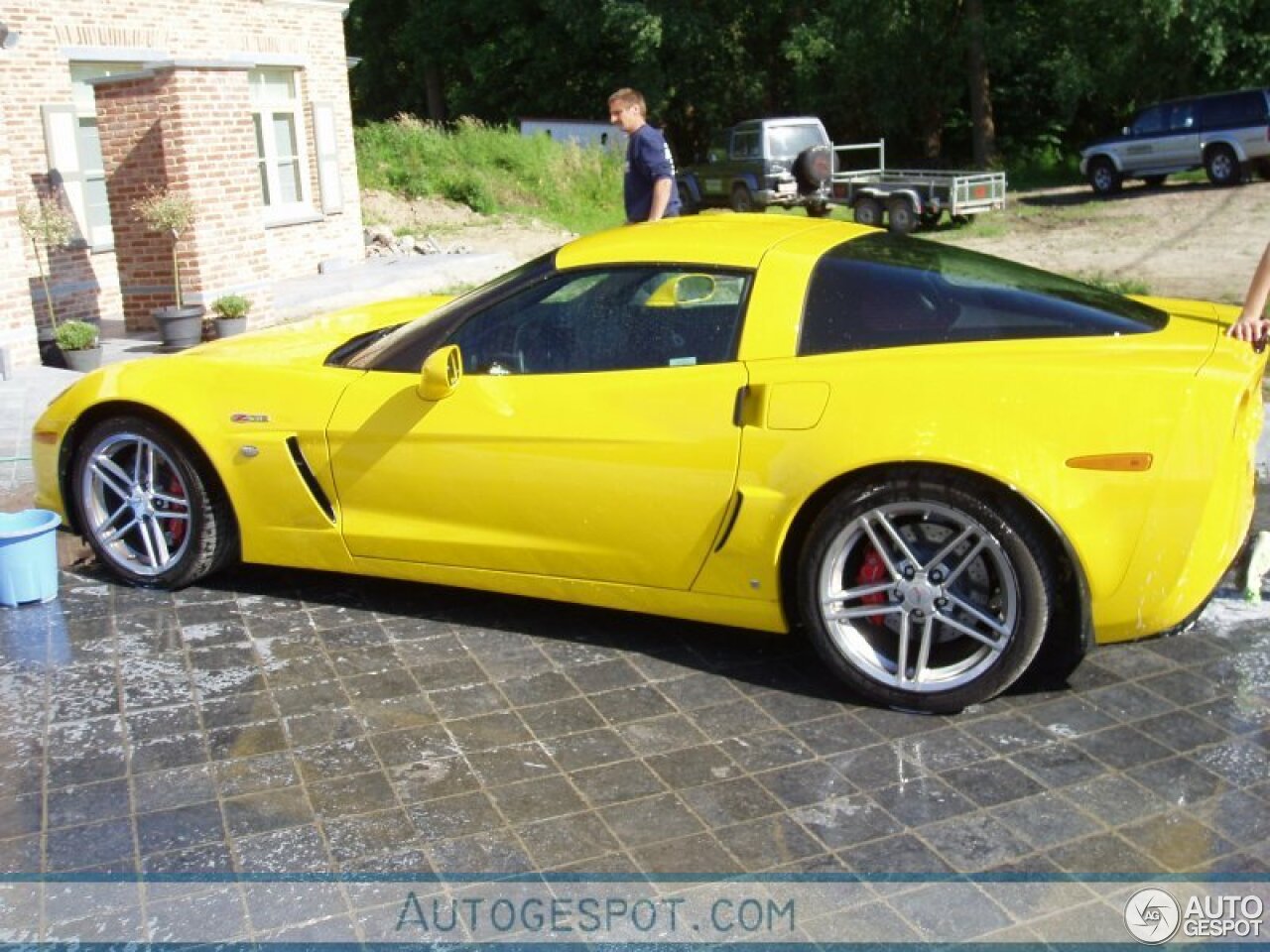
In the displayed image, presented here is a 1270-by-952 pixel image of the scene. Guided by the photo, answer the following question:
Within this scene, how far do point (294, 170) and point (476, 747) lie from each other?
1491 cm

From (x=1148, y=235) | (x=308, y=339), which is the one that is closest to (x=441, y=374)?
(x=308, y=339)

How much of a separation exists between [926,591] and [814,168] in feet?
69.0

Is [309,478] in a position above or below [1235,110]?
below

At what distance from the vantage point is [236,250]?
40.5 ft

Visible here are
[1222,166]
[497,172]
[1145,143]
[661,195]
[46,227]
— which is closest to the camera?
[661,195]

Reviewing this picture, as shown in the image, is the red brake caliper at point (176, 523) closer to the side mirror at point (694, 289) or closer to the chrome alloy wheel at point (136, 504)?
the chrome alloy wheel at point (136, 504)

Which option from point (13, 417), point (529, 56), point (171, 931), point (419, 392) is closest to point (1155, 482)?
point (419, 392)

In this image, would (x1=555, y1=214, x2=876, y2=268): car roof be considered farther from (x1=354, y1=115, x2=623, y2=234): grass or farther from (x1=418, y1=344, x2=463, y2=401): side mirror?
(x1=354, y1=115, x2=623, y2=234): grass

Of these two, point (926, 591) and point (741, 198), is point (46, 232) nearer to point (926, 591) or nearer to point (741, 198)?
point (926, 591)

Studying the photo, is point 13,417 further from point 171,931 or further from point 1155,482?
point 1155,482

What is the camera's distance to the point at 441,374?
14.7 feet

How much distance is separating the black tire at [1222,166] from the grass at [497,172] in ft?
36.7

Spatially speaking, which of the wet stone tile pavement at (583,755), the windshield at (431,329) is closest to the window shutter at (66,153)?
the wet stone tile pavement at (583,755)

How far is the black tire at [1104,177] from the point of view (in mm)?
26156
